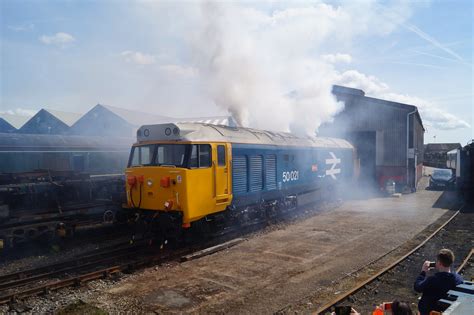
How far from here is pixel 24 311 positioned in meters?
6.38

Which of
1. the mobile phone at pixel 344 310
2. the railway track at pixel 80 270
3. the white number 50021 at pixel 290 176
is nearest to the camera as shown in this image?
the mobile phone at pixel 344 310

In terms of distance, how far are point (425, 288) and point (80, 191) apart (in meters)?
12.4

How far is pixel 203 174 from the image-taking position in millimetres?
9750

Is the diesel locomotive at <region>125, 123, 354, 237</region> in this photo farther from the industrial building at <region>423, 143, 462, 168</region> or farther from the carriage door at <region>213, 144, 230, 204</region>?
the industrial building at <region>423, 143, 462, 168</region>

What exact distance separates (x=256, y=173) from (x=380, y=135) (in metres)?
16.3

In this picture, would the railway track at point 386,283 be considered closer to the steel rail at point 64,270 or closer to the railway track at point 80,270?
the railway track at point 80,270

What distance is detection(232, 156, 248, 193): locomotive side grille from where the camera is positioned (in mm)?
11086

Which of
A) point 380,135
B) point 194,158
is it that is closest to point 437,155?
point 380,135

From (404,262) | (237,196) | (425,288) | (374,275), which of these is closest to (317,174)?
(237,196)

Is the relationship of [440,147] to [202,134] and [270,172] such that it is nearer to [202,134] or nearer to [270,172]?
[270,172]

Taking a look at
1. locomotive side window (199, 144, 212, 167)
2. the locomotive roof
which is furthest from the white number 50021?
locomotive side window (199, 144, 212, 167)

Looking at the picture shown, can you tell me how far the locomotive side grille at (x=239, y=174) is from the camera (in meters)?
11.1

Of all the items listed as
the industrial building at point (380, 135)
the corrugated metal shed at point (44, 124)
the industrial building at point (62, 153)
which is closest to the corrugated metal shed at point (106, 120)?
the corrugated metal shed at point (44, 124)

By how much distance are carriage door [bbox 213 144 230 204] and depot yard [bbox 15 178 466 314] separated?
1.56m
